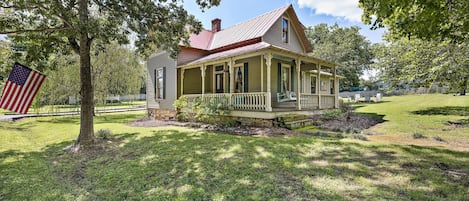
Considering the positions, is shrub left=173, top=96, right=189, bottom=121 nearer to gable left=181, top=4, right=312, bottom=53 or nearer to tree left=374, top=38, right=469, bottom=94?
gable left=181, top=4, right=312, bottom=53

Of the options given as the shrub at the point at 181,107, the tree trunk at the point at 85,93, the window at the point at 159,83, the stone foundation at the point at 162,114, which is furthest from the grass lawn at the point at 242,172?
the window at the point at 159,83

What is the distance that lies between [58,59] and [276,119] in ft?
51.2

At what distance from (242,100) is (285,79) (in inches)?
176

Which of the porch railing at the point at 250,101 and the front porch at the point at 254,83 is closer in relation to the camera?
the porch railing at the point at 250,101

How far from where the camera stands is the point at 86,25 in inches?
242

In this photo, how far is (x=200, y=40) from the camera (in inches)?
611

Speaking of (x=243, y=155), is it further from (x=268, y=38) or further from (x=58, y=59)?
(x=58, y=59)

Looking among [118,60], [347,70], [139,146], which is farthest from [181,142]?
[347,70]

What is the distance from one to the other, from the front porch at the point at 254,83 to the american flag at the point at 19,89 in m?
6.69

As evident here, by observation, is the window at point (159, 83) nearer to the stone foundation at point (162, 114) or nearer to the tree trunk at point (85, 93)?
the stone foundation at point (162, 114)

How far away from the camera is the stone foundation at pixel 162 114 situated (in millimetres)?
14164

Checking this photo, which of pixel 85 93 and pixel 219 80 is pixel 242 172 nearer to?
pixel 85 93

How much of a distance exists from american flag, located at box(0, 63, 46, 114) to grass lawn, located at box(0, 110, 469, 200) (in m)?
1.48

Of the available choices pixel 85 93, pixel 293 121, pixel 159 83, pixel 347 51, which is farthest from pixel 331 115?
pixel 347 51
